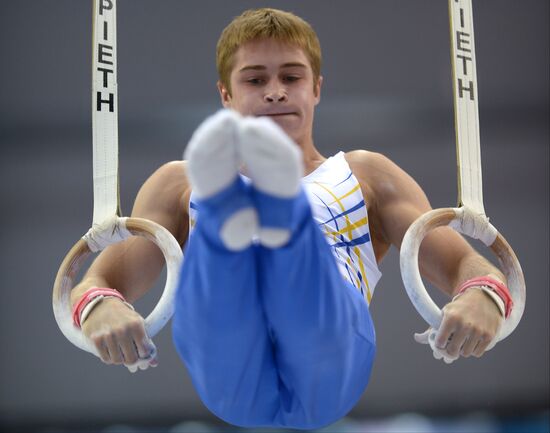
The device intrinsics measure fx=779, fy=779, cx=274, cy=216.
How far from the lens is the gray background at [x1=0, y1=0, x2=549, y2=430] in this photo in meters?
5.96

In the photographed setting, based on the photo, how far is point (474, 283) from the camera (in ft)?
8.60

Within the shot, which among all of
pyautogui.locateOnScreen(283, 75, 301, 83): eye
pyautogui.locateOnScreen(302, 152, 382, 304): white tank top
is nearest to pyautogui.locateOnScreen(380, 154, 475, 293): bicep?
pyautogui.locateOnScreen(302, 152, 382, 304): white tank top

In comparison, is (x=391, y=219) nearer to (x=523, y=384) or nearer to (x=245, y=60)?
(x=245, y=60)

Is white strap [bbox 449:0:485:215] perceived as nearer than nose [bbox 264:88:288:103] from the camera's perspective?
Yes

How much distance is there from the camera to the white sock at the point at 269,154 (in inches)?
68.9

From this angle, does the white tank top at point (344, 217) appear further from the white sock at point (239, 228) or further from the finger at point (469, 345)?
the white sock at point (239, 228)

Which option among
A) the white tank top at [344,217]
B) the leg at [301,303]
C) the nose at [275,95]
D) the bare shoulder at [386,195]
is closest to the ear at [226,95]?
the nose at [275,95]

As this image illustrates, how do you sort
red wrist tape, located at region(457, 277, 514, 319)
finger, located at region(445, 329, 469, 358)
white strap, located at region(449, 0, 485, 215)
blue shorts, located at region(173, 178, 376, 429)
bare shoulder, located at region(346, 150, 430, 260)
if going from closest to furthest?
1. blue shorts, located at region(173, 178, 376, 429)
2. finger, located at region(445, 329, 469, 358)
3. red wrist tape, located at region(457, 277, 514, 319)
4. white strap, located at region(449, 0, 485, 215)
5. bare shoulder, located at region(346, 150, 430, 260)

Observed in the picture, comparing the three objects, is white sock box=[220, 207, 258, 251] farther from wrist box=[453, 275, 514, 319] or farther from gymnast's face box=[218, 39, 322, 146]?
gymnast's face box=[218, 39, 322, 146]

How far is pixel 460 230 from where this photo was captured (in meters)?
2.73

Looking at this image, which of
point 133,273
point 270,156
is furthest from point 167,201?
point 270,156

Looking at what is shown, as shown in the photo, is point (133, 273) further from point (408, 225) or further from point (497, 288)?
point (497, 288)

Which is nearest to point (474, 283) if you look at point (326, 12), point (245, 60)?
point (245, 60)

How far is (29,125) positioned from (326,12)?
2486 mm
